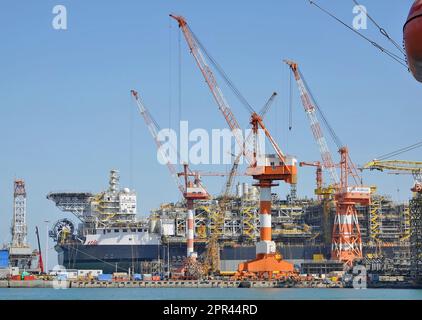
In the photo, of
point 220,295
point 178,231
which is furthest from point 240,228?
point 220,295

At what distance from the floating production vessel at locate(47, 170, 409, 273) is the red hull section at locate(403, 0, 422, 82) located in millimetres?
140108

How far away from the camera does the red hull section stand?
17094 mm

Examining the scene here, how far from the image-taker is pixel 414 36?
17406 millimetres

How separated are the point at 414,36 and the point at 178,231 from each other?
486 ft

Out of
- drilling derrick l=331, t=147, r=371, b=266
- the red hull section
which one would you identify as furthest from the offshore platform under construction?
the red hull section

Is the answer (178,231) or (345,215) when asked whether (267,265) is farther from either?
(178,231)

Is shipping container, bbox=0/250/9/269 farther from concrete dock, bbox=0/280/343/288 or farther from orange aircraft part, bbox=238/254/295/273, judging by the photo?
orange aircraft part, bbox=238/254/295/273

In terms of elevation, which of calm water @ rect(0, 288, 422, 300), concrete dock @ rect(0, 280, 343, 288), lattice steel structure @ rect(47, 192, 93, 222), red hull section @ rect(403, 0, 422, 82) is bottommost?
calm water @ rect(0, 288, 422, 300)

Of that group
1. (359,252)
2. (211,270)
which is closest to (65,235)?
(211,270)

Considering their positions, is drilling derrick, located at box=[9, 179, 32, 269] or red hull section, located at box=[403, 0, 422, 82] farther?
drilling derrick, located at box=[9, 179, 32, 269]

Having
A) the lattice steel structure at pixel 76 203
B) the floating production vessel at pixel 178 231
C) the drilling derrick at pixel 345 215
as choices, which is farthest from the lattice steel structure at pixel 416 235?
the lattice steel structure at pixel 76 203

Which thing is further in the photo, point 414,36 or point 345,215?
point 345,215

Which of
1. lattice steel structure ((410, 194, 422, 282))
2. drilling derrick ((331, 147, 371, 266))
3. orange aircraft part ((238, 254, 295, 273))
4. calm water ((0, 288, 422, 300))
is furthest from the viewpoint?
drilling derrick ((331, 147, 371, 266))
